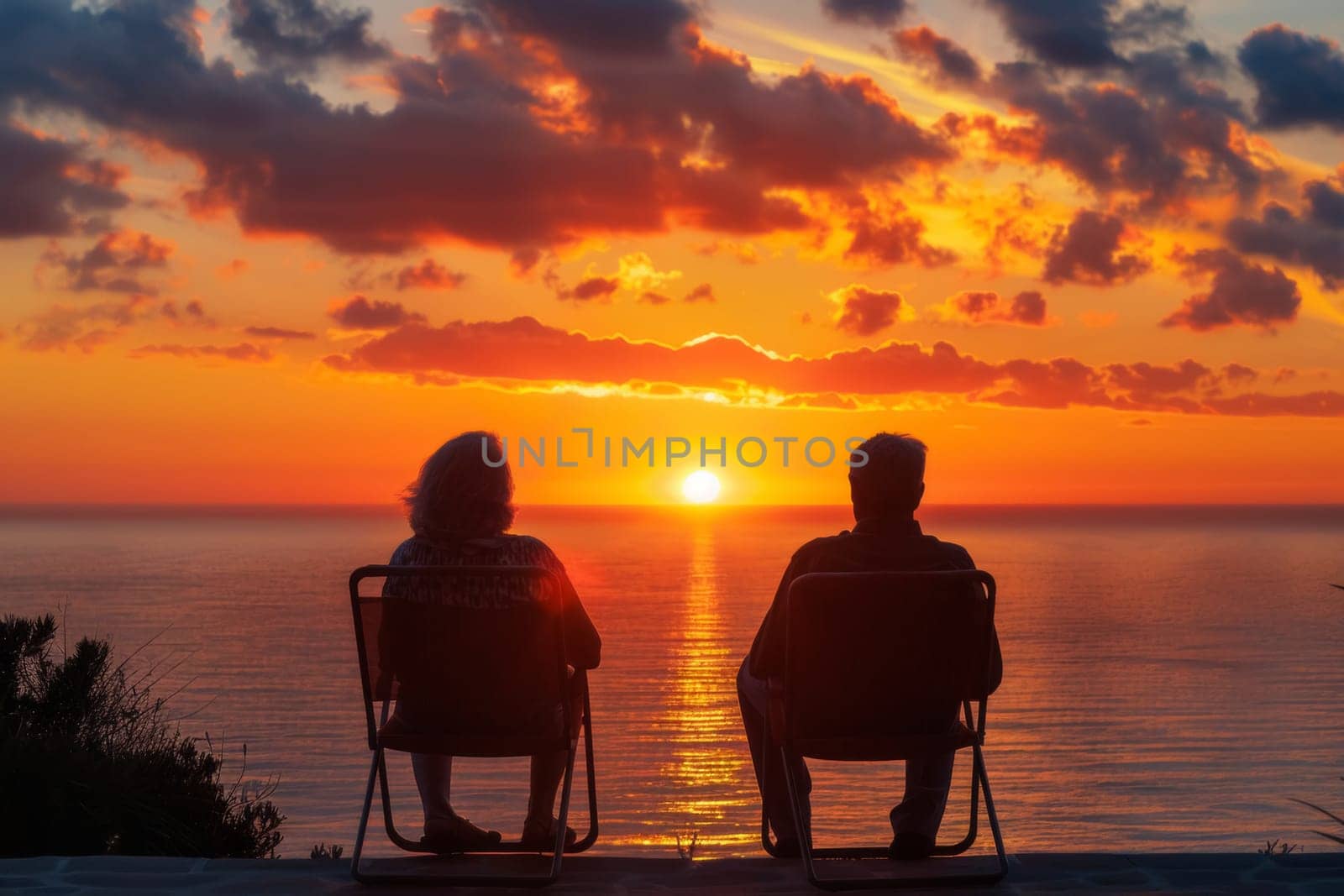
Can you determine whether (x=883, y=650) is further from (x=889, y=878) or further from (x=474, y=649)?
(x=474, y=649)

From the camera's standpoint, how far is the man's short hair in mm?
4336

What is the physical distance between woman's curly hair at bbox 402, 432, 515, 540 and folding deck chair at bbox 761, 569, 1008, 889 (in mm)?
966

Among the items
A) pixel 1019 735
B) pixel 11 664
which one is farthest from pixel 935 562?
pixel 1019 735

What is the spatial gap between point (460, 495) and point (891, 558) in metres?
1.35

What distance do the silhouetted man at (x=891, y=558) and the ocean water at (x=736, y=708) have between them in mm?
6026

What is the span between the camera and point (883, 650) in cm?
416

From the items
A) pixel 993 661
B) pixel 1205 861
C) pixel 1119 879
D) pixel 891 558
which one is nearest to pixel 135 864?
pixel 891 558

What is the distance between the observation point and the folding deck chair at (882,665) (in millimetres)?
4086

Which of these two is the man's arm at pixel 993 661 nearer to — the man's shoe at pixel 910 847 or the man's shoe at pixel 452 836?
the man's shoe at pixel 910 847

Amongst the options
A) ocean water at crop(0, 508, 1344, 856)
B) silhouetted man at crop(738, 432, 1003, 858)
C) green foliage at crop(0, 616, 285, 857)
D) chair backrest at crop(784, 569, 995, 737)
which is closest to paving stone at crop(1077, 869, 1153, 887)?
silhouetted man at crop(738, 432, 1003, 858)

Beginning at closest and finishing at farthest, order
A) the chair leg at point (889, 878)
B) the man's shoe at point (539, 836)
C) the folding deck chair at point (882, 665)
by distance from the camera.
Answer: the chair leg at point (889, 878) < the folding deck chair at point (882, 665) < the man's shoe at point (539, 836)

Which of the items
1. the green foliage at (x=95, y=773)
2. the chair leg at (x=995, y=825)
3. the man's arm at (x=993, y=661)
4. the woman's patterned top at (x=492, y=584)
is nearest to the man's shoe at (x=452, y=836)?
the woman's patterned top at (x=492, y=584)

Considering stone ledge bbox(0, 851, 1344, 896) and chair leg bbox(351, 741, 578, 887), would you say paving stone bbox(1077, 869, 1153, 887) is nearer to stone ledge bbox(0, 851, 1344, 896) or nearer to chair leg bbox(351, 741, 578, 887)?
stone ledge bbox(0, 851, 1344, 896)

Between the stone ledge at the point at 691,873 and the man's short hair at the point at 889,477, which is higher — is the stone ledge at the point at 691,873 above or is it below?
below
